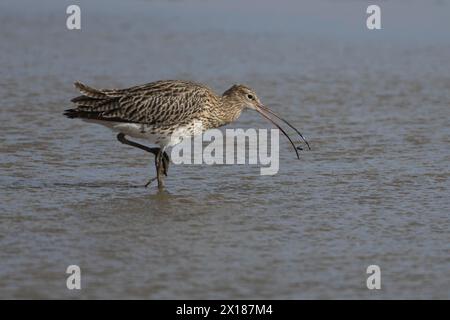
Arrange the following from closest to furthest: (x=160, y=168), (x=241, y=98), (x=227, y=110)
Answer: (x=160, y=168)
(x=227, y=110)
(x=241, y=98)

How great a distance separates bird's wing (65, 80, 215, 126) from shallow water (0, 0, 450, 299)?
2.02ft

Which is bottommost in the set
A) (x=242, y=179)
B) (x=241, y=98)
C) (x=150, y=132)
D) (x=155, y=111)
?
(x=242, y=179)

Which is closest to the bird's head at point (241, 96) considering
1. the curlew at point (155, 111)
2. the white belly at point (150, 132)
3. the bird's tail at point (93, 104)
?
the curlew at point (155, 111)

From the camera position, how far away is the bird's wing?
9.91 m

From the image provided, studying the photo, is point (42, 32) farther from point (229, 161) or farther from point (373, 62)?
point (229, 161)

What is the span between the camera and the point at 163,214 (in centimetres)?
888

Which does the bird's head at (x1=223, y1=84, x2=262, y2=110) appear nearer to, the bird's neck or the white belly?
the bird's neck

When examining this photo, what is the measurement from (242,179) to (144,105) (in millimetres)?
1176

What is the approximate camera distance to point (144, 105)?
998cm

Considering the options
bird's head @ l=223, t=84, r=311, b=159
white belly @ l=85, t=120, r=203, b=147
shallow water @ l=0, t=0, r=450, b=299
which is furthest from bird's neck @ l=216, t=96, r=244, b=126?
shallow water @ l=0, t=0, r=450, b=299

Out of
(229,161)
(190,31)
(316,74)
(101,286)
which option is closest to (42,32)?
(190,31)

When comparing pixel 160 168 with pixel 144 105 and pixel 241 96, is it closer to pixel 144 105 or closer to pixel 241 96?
pixel 144 105

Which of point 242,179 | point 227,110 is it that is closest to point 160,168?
point 242,179

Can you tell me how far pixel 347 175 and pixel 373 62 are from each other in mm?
7019
